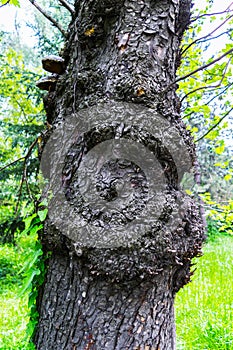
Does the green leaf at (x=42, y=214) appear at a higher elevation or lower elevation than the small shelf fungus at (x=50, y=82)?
lower

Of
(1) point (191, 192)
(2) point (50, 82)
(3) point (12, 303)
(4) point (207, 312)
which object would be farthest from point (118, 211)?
(3) point (12, 303)

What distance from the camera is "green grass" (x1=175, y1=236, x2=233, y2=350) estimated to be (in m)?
2.50

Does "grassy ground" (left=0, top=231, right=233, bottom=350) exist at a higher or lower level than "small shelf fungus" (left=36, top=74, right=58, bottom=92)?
lower

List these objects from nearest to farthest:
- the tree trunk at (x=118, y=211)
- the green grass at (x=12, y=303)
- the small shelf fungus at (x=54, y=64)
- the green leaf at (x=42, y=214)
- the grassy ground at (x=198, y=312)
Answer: the tree trunk at (x=118, y=211)
the green leaf at (x=42, y=214)
the small shelf fungus at (x=54, y=64)
the green grass at (x=12, y=303)
the grassy ground at (x=198, y=312)

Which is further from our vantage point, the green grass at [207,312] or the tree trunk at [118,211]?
the green grass at [207,312]

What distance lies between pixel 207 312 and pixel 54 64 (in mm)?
2520

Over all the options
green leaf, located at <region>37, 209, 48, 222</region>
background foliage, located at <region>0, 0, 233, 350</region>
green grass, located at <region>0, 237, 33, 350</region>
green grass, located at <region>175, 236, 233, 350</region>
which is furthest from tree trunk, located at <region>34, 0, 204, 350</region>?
green grass, located at <region>175, 236, 233, 350</region>

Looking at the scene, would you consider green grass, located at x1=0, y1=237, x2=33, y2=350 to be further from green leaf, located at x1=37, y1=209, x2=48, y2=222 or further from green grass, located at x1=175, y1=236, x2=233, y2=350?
green grass, located at x1=175, y1=236, x2=233, y2=350

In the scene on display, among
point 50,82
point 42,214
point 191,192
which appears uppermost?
point 50,82

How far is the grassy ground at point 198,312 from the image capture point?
2477 mm

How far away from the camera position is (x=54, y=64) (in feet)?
5.64

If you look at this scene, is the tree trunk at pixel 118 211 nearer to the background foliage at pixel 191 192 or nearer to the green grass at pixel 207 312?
the background foliage at pixel 191 192

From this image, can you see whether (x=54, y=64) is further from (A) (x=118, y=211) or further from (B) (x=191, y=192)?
(B) (x=191, y=192)

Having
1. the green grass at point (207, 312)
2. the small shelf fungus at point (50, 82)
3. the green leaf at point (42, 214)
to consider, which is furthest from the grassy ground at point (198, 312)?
the small shelf fungus at point (50, 82)
